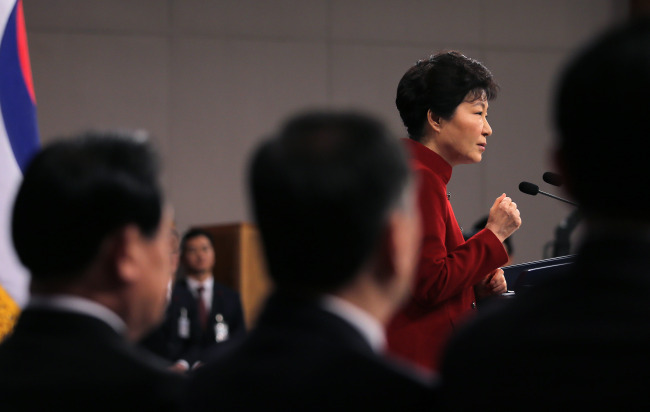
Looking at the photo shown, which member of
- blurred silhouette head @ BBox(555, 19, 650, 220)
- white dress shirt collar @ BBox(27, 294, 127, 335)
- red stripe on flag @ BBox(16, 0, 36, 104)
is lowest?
white dress shirt collar @ BBox(27, 294, 127, 335)

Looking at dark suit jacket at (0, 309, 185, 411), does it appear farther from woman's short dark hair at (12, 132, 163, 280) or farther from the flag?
the flag

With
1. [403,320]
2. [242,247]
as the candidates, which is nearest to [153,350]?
[242,247]

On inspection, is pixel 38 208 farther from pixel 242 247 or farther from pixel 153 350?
pixel 242 247

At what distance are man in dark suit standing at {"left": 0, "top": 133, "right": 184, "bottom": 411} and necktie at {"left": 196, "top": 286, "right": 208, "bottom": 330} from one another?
362 cm

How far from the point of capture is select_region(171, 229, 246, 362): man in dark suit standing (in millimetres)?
4570

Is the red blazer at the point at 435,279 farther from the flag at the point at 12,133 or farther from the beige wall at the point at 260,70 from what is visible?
the beige wall at the point at 260,70

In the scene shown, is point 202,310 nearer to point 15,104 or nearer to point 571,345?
point 15,104

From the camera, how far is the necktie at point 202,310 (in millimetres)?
4633

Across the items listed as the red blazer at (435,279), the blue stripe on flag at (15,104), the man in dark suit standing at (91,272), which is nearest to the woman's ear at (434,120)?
the red blazer at (435,279)

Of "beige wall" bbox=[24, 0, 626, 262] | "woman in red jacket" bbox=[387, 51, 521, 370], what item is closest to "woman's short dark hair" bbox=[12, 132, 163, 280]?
"woman in red jacket" bbox=[387, 51, 521, 370]

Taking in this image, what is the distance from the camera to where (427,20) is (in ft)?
20.2

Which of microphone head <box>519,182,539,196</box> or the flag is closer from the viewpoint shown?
the flag

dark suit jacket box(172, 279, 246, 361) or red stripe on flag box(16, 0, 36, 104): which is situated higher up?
red stripe on flag box(16, 0, 36, 104)

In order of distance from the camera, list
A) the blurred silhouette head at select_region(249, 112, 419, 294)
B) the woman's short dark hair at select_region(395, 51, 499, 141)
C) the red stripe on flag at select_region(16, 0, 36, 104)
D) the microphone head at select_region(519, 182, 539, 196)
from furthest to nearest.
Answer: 1. the microphone head at select_region(519, 182, 539, 196)
2. the red stripe on flag at select_region(16, 0, 36, 104)
3. the woman's short dark hair at select_region(395, 51, 499, 141)
4. the blurred silhouette head at select_region(249, 112, 419, 294)
